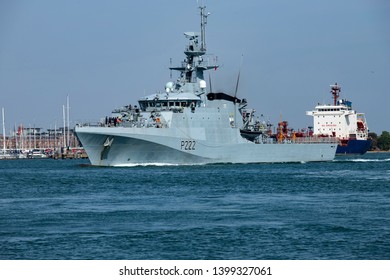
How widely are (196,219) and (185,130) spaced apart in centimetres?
2978

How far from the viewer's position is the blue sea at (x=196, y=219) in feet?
67.1

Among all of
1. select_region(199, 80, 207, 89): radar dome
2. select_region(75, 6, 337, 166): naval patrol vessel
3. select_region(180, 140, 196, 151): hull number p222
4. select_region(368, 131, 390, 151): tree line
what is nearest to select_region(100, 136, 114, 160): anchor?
select_region(75, 6, 337, 166): naval patrol vessel

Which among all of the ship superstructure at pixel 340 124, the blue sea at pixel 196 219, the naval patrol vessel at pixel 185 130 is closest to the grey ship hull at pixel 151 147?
the naval patrol vessel at pixel 185 130

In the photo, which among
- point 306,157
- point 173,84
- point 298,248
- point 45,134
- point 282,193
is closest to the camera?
point 298,248

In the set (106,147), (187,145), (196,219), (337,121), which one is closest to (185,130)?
(187,145)

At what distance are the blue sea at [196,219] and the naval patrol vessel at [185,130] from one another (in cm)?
1020

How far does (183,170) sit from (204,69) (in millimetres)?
12734

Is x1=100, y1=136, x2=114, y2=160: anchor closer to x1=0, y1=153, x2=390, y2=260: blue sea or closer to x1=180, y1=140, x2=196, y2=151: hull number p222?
x1=180, y1=140, x2=196, y2=151: hull number p222

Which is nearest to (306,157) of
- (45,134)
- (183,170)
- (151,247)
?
(183,170)

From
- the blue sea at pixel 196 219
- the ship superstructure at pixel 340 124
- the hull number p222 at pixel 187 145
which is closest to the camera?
the blue sea at pixel 196 219

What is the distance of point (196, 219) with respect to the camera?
26.2 meters

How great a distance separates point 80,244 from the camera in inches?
842

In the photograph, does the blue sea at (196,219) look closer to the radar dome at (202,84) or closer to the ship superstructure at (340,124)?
the radar dome at (202,84)

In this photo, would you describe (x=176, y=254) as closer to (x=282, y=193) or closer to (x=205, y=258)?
(x=205, y=258)
